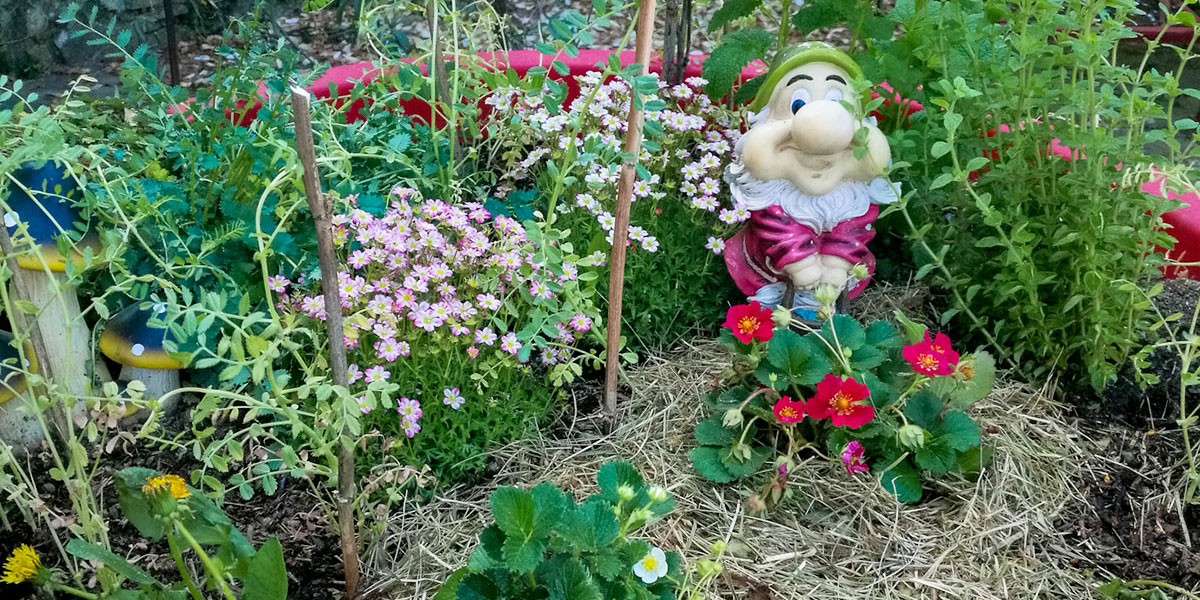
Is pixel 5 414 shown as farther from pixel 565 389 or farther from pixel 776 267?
pixel 776 267

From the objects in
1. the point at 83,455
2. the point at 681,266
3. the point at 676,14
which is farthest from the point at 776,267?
the point at 83,455

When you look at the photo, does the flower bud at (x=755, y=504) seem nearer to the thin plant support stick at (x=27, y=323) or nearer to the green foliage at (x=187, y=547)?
the green foliage at (x=187, y=547)

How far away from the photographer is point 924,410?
4.94 ft

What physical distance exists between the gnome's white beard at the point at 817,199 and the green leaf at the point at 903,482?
1.47ft

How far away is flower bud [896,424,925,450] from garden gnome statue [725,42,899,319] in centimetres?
30

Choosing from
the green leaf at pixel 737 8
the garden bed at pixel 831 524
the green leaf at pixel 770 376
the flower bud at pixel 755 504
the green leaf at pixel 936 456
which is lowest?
the garden bed at pixel 831 524

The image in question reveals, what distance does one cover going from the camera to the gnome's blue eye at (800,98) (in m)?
1.65

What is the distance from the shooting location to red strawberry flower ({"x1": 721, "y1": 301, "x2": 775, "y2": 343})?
150cm

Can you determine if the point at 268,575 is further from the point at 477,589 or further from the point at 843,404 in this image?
the point at 843,404

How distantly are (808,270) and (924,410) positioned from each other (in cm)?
33

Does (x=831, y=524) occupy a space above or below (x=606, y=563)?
below

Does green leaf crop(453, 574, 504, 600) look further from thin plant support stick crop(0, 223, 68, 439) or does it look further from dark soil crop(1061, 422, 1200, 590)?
dark soil crop(1061, 422, 1200, 590)

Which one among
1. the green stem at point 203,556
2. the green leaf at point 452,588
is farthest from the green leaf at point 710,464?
the green stem at point 203,556

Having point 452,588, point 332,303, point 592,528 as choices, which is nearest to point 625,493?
point 592,528
